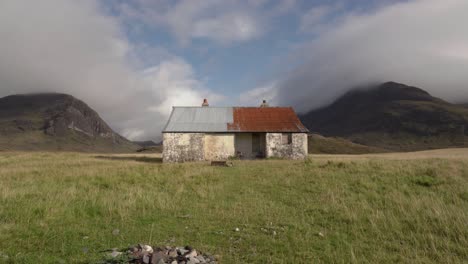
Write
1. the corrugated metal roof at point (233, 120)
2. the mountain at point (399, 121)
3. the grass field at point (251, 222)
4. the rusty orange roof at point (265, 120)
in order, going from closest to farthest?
the grass field at point (251, 222)
the corrugated metal roof at point (233, 120)
the rusty orange roof at point (265, 120)
the mountain at point (399, 121)

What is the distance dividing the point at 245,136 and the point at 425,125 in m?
135

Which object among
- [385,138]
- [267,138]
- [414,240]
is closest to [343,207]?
[414,240]

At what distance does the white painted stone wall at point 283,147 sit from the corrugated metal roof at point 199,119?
14.1ft

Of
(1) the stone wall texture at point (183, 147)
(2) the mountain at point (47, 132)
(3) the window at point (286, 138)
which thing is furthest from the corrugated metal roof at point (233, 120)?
(2) the mountain at point (47, 132)

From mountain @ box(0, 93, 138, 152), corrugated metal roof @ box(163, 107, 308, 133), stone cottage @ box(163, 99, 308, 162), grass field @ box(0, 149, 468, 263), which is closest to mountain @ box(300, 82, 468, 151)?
corrugated metal roof @ box(163, 107, 308, 133)

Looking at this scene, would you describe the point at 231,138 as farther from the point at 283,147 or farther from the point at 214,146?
the point at 283,147

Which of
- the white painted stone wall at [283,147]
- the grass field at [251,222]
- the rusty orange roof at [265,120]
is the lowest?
the grass field at [251,222]

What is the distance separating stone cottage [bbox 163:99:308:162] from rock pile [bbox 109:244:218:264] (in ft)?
73.2

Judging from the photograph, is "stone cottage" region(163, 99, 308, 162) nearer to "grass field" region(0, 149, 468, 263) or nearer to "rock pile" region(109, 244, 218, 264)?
"grass field" region(0, 149, 468, 263)

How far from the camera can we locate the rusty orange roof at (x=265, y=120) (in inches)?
1083

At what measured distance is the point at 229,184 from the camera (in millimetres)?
11359

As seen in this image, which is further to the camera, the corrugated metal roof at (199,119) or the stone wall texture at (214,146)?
the corrugated metal roof at (199,119)

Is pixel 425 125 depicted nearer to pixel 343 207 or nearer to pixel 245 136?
pixel 245 136

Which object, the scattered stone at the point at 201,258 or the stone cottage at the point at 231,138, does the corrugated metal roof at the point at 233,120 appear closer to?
the stone cottage at the point at 231,138
